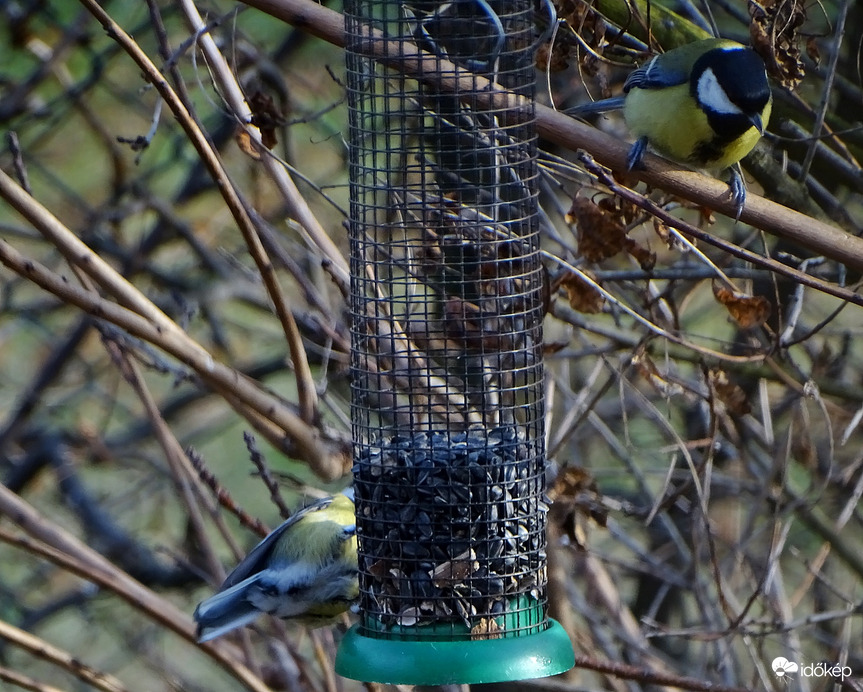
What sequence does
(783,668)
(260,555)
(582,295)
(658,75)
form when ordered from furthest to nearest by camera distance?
1. (783,668)
2. (658,75)
3. (582,295)
4. (260,555)

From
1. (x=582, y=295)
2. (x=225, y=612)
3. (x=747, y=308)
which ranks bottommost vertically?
(x=225, y=612)

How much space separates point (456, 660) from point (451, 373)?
941mm

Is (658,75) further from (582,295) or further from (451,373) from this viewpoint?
(451,373)

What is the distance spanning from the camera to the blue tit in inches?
121

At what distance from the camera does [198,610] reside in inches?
119

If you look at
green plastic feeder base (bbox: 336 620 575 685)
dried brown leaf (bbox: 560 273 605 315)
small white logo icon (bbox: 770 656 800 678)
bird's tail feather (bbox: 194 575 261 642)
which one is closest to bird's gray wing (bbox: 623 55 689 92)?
dried brown leaf (bbox: 560 273 605 315)

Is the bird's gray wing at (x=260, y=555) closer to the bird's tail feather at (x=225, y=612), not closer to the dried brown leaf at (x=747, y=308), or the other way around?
the bird's tail feather at (x=225, y=612)

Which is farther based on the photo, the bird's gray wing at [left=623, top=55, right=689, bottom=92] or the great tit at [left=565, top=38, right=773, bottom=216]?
the bird's gray wing at [left=623, top=55, right=689, bottom=92]

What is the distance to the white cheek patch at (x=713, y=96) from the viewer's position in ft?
11.0

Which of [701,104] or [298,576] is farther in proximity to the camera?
[701,104]

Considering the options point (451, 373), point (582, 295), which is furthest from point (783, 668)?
point (451, 373)

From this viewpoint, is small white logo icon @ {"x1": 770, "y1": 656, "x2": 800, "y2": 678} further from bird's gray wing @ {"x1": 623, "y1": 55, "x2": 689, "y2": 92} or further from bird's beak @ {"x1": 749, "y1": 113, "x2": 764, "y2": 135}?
bird's gray wing @ {"x1": 623, "y1": 55, "x2": 689, "y2": 92}

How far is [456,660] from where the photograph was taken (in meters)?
2.52

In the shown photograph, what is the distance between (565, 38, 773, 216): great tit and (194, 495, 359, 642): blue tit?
4.65ft
